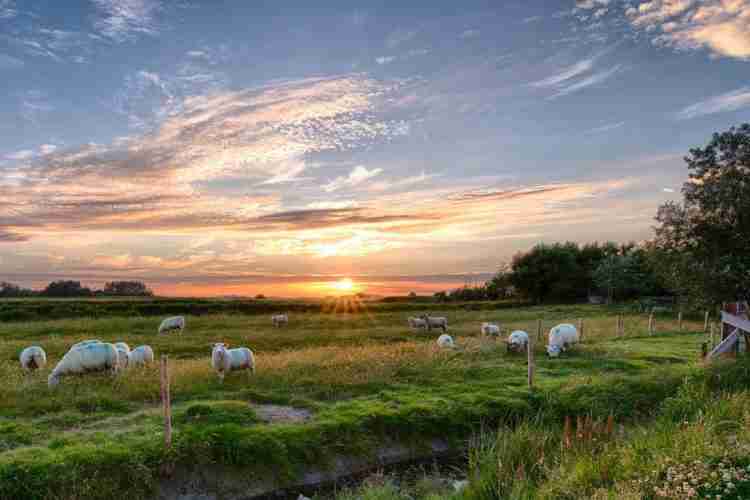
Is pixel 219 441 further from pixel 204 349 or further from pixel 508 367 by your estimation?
pixel 204 349

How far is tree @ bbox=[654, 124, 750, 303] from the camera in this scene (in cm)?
2091

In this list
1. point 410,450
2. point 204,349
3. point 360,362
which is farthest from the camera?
point 204,349

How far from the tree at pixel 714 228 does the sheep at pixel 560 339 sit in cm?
522

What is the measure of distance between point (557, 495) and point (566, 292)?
77.9 meters

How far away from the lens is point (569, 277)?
270ft

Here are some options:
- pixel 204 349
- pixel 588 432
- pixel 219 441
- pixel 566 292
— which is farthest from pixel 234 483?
pixel 566 292

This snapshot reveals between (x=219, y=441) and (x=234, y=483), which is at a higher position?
(x=219, y=441)

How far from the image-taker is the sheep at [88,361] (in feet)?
60.3

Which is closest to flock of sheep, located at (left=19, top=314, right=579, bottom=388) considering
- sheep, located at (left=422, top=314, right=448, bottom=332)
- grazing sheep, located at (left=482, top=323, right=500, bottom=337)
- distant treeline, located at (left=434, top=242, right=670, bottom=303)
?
grazing sheep, located at (left=482, top=323, right=500, bottom=337)

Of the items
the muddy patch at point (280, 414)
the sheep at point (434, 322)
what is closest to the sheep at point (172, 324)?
the sheep at point (434, 322)

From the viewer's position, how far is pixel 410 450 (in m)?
13.8

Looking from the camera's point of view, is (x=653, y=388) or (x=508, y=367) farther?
(x=508, y=367)

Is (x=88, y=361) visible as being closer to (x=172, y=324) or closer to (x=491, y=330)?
(x=172, y=324)

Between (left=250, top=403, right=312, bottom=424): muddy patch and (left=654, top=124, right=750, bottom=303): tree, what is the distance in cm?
1672
